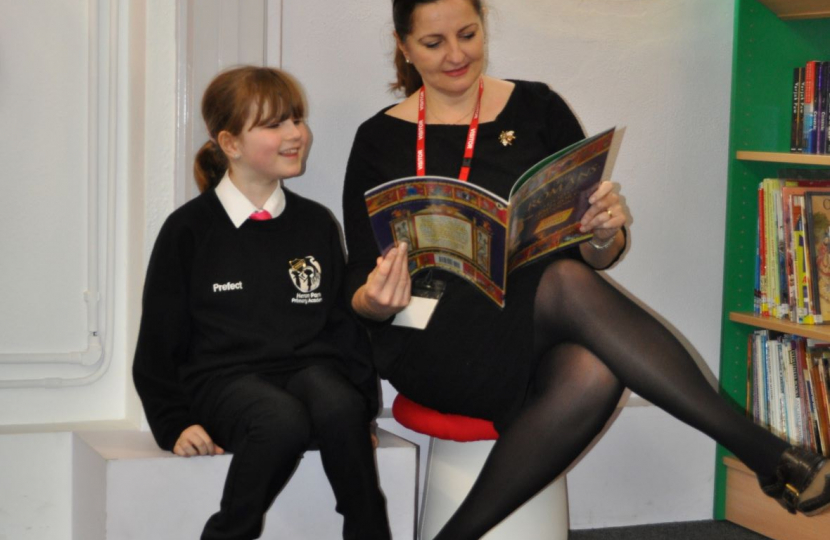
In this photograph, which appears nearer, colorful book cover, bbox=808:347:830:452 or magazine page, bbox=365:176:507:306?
magazine page, bbox=365:176:507:306

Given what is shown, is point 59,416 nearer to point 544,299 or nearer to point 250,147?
point 250,147

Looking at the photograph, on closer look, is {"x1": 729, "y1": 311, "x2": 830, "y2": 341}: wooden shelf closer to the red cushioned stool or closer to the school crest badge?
the red cushioned stool

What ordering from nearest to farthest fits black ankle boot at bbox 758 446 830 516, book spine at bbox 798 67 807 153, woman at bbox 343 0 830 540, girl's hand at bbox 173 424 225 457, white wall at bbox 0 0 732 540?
black ankle boot at bbox 758 446 830 516 < woman at bbox 343 0 830 540 < girl's hand at bbox 173 424 225 457 < white wall at bbox 0 0 732 540 < book spine at bbox 798 67 807 153

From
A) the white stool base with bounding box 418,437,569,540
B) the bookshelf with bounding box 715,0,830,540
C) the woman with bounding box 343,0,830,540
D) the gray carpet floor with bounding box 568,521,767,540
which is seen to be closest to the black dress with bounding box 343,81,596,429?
the woman with bounding box 343,0,830,540

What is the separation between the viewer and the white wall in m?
1.77

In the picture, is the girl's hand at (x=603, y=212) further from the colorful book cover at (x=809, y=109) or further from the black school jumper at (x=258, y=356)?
the colorful book cover at (x=809, y=109)

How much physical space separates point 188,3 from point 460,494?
1.03 meters

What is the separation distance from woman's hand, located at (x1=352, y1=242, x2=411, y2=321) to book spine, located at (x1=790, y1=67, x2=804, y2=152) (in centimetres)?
108

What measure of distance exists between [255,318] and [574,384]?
1.77 feet

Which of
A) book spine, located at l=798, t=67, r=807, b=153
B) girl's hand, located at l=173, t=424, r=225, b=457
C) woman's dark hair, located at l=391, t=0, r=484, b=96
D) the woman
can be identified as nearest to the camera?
the woman

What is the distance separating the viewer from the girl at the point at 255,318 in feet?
4.57

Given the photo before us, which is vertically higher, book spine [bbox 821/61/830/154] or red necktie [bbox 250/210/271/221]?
book spine [bbox 821/61/830/154]

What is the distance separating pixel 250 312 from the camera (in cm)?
152

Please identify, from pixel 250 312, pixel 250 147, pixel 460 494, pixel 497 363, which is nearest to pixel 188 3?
pixel 250 147
